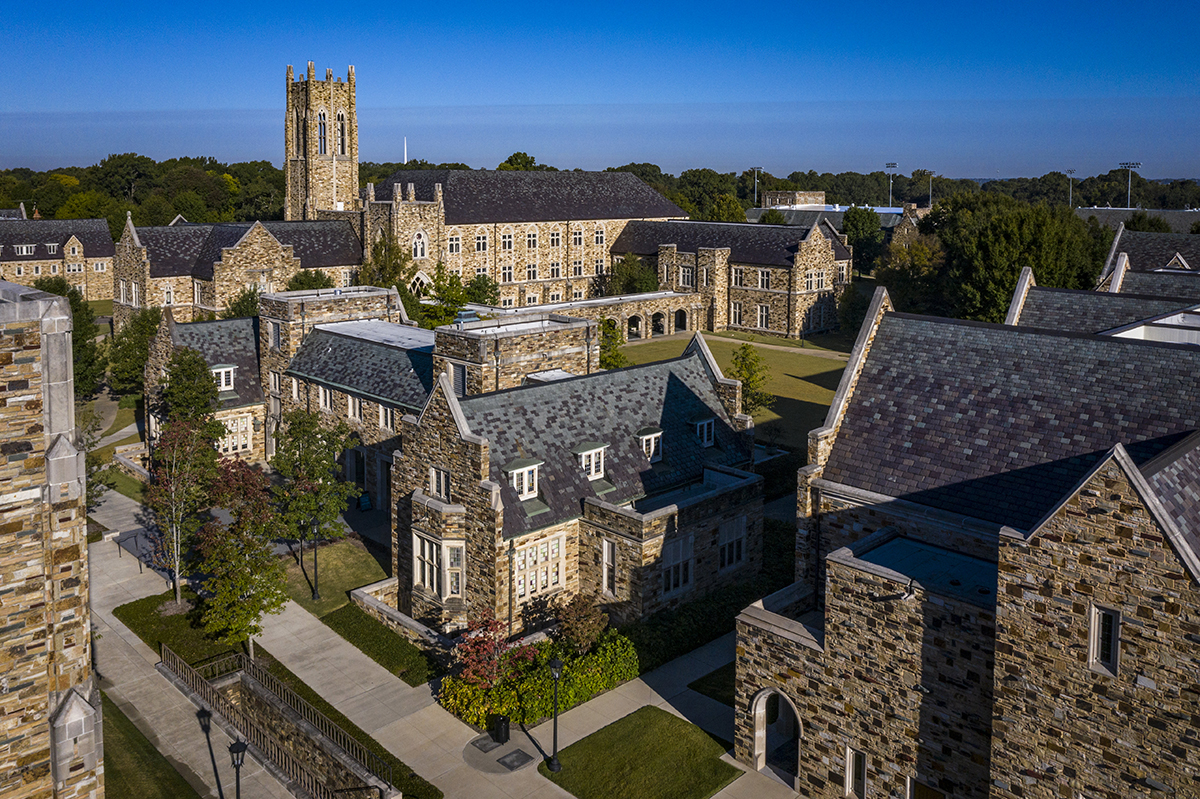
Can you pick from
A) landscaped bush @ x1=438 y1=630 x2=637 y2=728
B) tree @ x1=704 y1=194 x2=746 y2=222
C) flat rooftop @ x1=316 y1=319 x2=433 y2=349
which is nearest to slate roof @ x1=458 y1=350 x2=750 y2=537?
landscaped bush @ x1=438 y1=630 x2=637 y2=728

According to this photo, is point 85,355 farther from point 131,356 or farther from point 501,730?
point 501,730

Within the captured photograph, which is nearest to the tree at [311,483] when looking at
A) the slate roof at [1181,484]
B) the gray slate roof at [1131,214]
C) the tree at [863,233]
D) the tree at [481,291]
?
the slate roof at [1181,484]

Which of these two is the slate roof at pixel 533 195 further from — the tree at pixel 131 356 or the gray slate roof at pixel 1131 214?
the gray slate roof at pixel 1131 214

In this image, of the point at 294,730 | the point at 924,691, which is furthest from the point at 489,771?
the point at 924,691

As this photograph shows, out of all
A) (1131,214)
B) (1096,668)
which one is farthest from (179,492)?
(1131,214)

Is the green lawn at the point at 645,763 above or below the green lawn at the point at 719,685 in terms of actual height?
below
